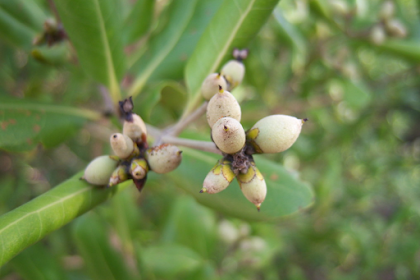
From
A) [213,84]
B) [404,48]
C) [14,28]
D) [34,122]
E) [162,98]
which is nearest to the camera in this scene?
[213,84]

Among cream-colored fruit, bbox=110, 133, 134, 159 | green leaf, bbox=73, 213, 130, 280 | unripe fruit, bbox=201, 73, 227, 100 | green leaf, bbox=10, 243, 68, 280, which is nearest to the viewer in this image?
cream-colored fruit, bbox=110, 133, 134, 159

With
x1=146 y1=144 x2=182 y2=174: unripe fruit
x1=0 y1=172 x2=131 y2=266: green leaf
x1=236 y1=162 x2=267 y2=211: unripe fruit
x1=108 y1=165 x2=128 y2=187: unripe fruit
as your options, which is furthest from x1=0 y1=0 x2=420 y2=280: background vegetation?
x1=236 y1=162 x2=267 y2=211: unripe fruit

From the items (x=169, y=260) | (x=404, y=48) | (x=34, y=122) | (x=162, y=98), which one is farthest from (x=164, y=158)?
(x=404, y=48)

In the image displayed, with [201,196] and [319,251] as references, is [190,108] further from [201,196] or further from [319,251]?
[319,251]

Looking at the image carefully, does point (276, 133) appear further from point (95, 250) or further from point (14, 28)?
point (95, 250)

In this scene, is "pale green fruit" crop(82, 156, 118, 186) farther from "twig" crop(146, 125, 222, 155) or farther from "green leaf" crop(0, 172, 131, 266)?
"twig" crop(146, 125, 222, 155)
